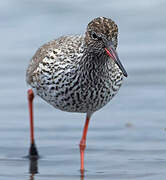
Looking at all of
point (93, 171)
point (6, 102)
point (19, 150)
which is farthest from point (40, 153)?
point (6, 102)

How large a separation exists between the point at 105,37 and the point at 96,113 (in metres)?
4.18

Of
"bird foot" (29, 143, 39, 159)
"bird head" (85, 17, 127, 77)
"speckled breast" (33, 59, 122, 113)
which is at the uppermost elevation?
"bird head" (85, 17, 127, 77)

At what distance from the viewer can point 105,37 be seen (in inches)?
420

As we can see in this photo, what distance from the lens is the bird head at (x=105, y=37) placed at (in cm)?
1063

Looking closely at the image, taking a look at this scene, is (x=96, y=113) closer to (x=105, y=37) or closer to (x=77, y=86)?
(x=77, y=86)

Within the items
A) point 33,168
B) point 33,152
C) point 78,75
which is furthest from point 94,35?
point 33,152

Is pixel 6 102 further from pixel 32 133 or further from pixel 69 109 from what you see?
pixel 69 109

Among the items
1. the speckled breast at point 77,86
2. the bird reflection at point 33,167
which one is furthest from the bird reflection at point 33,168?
the speckled breast at point 77,86

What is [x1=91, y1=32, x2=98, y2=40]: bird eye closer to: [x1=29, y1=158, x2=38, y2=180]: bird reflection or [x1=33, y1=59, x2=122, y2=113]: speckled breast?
[x1=33, y1=59, x2=122, y2=113]: speckled breast

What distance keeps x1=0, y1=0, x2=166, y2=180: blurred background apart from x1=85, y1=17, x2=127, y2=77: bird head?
1.87 metres

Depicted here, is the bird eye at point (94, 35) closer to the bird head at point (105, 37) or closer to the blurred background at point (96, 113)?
the bird head at point (105, 37)

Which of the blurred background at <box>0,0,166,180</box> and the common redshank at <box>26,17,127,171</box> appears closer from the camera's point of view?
the common redshank at <box>26,17,127,171</box>

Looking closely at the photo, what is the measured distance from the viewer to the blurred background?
1225cm

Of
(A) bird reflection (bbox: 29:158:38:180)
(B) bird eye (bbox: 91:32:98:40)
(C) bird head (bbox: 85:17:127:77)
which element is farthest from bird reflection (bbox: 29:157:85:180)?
(B) bird eye (bbox: 91:32:98:40)
